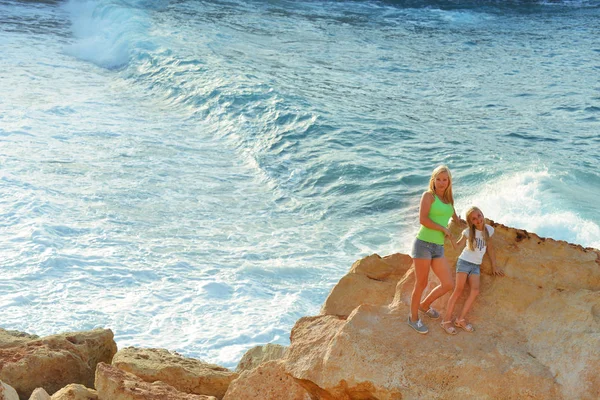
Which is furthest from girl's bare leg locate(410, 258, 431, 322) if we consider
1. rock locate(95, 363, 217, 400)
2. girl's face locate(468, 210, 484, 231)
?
rock locate(95, 363, 217, 400)

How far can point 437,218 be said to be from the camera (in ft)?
18.2

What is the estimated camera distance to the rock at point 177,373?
6.25 metres

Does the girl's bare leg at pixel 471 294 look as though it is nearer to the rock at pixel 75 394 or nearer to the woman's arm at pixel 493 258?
the woman's arm at pixel 493 258

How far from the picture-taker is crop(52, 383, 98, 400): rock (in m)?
5.51

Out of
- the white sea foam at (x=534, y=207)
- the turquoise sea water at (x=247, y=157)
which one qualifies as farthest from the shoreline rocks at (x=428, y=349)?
the white sea foam at (x=534, y=207)

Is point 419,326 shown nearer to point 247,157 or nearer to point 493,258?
point 493,258

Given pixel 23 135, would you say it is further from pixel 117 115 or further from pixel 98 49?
pixel 98 49

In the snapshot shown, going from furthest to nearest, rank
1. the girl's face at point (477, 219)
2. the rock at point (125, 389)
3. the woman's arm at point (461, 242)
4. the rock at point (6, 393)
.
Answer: the woman's arm at point (461, 242) < the rock at point (125, 389) < the girl's face at point (477, 219) < the rock at point (6, 393)

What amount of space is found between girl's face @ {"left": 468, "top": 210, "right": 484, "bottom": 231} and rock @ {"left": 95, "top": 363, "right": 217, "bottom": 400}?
7.31ft

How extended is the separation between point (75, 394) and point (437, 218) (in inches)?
110

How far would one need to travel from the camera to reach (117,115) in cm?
1780

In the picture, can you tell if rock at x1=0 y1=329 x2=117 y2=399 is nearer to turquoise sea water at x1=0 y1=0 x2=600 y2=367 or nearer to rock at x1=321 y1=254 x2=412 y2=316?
turquoise sea water at x1=0 y1=0 x2=600 y2=367

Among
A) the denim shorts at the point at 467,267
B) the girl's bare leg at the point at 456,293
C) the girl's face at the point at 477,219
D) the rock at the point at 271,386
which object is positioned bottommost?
the rock at the point at 271,386

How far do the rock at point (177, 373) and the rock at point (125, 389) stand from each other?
478 millimetres
